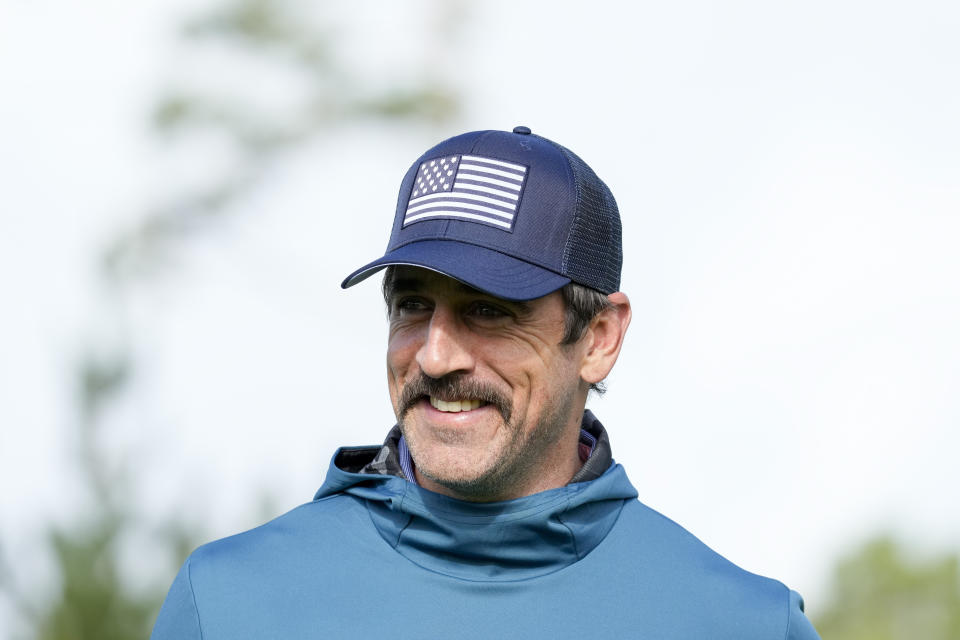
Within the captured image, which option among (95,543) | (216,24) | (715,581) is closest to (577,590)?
(715,581)

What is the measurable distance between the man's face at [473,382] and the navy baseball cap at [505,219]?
55 millimetres

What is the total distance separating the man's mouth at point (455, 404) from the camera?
1842 mm

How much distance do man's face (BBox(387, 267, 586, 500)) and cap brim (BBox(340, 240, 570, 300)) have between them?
0.05 metres

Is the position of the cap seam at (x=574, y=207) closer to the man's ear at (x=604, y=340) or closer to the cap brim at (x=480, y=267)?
the cap brim at (x=480, y=267)

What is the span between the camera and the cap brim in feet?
5.87

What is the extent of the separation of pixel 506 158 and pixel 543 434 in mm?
471

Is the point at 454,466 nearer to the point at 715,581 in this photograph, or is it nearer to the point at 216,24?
the point at 715,581

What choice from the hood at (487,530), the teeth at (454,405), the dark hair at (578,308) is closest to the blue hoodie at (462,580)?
the hood at (487,530)

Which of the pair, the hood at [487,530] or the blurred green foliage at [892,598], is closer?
the hood at [487,530]

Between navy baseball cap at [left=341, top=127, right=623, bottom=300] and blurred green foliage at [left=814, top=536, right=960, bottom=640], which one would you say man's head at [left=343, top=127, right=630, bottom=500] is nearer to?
navy baseball cap at [left=341, top=127, right=623, bottom=300]

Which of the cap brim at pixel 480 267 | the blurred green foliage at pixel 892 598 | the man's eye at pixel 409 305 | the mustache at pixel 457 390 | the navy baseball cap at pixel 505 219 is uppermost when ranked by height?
the navy baseball cap at pixel 505 219

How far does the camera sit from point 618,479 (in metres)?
2.01

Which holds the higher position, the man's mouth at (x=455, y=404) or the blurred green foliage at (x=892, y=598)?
the man's mouth at (x=455, y=404)

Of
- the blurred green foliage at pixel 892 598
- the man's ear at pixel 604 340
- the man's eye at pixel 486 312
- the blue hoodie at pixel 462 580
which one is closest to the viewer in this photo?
the blue hoodie at pixel 462 580
